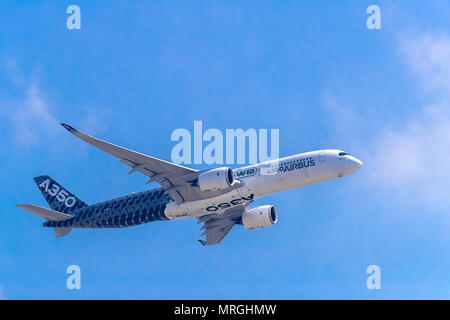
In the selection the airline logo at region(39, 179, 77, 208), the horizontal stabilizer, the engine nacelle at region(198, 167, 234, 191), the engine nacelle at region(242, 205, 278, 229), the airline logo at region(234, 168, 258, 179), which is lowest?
the engine nacelle at region(242, 205, 278, 229)

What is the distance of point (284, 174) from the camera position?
169 ft

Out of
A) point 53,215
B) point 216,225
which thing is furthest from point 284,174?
point 53,215

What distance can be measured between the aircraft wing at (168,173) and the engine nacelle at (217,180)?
1377 millimetres

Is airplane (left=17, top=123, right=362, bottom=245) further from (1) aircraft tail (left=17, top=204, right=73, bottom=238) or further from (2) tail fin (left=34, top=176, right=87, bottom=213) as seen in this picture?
(2) tail fin (left=34, top=176, right=87, bottom=213)

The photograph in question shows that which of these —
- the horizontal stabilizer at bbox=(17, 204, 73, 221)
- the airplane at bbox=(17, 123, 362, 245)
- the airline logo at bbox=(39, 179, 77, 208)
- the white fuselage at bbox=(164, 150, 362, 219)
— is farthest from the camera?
the airline logo at bbox=(39, 179, 77, 208)

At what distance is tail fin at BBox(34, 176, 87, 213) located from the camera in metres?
63.0

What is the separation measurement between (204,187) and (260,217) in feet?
26.5

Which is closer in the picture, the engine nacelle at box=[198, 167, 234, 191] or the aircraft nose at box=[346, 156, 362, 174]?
the engine nacelle at box=[198, 167, 234, 191]

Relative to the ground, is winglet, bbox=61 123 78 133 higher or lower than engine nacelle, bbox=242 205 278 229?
higher

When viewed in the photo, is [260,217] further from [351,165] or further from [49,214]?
[49,214]

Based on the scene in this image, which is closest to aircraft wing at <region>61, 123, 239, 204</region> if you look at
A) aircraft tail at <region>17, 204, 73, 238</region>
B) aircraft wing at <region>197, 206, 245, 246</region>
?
aircraft wing at <region>197, 206, 245, 246</region>

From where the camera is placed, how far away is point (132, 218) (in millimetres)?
56125

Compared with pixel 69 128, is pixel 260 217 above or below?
below

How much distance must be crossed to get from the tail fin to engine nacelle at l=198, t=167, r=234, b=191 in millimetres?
16000
